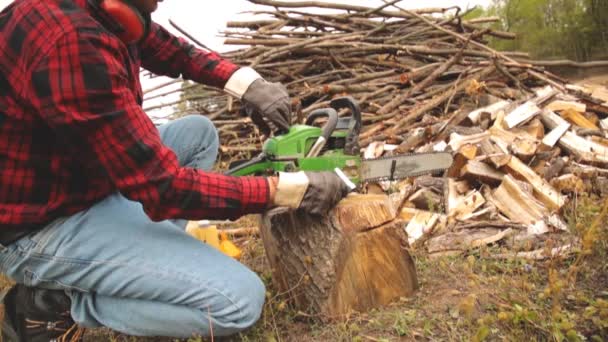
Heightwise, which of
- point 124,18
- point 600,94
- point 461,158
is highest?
point 124,18

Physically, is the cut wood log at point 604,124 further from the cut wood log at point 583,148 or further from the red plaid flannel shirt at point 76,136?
the red plaid flannel shirt at point 76,136

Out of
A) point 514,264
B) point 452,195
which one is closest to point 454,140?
point 452,195

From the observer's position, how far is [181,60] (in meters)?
2.40

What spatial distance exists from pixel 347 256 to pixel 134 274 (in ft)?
2.70

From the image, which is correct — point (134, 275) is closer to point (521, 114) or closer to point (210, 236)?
point (210, 236)

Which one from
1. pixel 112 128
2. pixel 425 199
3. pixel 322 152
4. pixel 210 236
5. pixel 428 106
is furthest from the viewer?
pixel 428 106

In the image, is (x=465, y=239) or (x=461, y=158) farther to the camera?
(x=461, y=158)

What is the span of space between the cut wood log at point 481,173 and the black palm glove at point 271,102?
1763 mm

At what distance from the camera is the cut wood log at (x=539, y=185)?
3133 millimetres

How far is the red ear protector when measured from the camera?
1581mm

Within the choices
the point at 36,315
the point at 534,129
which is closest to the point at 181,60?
the point at 36,315

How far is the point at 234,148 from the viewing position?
524 centimetres

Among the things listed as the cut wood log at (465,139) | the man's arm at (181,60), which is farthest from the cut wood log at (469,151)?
the man's arm at (181,60)

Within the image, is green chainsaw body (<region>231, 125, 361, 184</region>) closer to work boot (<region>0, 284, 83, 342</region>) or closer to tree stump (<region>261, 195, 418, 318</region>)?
tree stump (<region>261, 195, 418, 318</region>)
